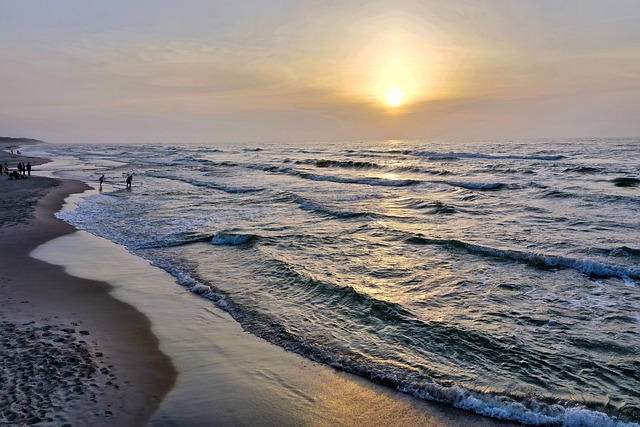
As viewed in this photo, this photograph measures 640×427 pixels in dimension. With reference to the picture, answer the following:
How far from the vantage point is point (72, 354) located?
778 cm

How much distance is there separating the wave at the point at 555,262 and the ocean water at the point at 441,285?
6 centimetres

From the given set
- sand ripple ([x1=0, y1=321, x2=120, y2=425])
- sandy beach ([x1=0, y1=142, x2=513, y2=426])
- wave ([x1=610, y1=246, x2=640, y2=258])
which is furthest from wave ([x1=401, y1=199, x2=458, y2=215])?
sand ripple ([x1=0, y1=321, x2=120, y2=425])

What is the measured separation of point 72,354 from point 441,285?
8.86 m

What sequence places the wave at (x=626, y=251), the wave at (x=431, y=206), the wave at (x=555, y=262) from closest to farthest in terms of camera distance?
the wave at (x=555, y=262) → the wave at (x=626, y=251) → the wave at (x=431, y=206)

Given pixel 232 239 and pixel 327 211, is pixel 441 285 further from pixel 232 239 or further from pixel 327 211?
pixel 327 211

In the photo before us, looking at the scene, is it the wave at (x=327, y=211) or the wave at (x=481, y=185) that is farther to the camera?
the wave at (x=481, y=185)

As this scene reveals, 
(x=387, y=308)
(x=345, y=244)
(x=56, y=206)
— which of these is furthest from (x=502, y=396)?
(x=56, y=206)

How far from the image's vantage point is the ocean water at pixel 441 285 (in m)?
7.48

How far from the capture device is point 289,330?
31.2 ft

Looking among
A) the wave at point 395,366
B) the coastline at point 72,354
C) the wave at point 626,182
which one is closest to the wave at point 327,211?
the wave at point 395,366

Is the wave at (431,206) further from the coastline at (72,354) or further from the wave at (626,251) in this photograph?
the coastline at (72,354)

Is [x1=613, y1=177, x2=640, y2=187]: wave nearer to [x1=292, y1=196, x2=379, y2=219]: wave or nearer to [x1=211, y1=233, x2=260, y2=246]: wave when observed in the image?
[x1=292, y1=196, x2=379, y2=219]: wave

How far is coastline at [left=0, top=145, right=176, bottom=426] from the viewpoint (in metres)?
6.18

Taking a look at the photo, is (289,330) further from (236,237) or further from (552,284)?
(236,237)
